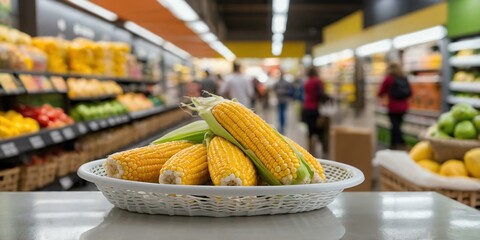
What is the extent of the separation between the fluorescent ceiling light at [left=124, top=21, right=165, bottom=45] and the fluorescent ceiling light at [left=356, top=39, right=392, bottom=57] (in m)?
5.02

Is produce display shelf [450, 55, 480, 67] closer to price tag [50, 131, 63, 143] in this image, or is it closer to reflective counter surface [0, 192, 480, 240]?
price tag [50, 131, 63, 143]

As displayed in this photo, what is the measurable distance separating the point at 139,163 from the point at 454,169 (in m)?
1.92

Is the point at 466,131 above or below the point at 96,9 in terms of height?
below

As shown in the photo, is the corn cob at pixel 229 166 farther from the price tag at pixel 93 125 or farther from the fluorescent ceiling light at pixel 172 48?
the fluorescent ceiling light at pixel 172 48

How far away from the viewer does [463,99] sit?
26.8ft

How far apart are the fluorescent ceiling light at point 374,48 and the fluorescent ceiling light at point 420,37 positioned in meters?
0.45

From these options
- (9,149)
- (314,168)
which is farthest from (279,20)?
(314,168)

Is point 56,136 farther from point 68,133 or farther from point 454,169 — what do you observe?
point 454,169

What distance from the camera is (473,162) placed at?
268 centimetres

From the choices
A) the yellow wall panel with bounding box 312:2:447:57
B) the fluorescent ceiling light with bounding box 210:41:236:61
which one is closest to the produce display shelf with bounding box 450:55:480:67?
the yellow wall panel with bounding box 312:2:447:57

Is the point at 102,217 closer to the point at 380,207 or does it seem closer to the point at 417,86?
the point at 380,207

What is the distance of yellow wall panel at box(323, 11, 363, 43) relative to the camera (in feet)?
50.0

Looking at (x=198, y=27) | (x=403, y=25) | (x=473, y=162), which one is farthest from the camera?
(x=403, y=25)

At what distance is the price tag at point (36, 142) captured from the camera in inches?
162
